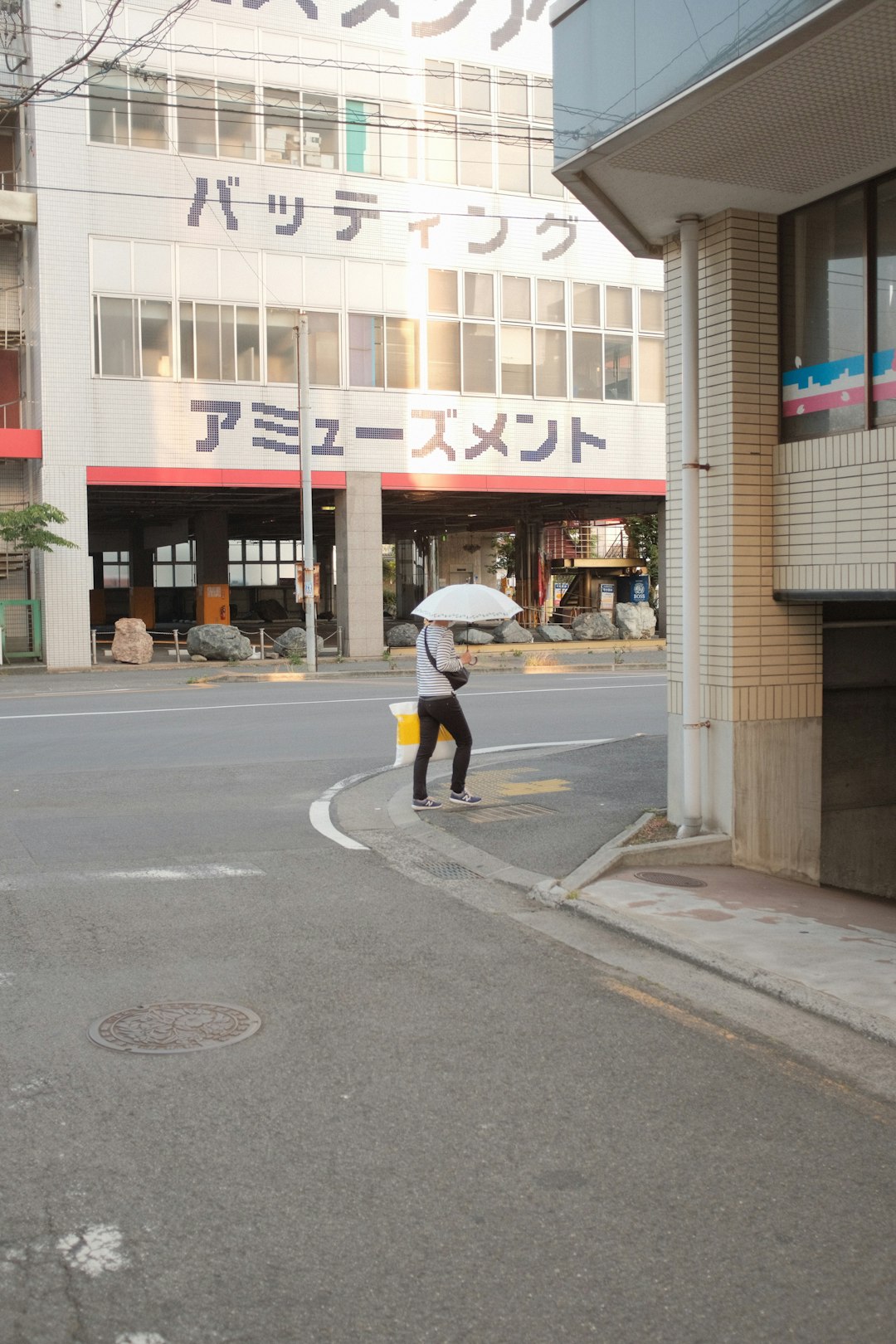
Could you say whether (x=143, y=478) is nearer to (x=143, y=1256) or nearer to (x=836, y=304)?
(x=836, y=304)

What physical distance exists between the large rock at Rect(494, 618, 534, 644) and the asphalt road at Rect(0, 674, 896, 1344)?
27931 mm

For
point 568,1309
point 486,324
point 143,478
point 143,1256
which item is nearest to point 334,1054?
point 143,1256

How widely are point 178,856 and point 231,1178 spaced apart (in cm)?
513

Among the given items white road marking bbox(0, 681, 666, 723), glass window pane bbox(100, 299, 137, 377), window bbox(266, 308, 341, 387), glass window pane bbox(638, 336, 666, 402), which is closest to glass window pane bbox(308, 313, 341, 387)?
window bbox(266, 308, 341, 387)

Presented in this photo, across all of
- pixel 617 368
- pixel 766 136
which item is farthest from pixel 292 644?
pixel 766 136

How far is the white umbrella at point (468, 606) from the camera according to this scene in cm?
1041

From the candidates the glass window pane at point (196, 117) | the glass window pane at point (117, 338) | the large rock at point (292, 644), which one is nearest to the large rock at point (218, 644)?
the large rock at point (292, 644)

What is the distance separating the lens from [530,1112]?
4551 mm

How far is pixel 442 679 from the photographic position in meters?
10.7

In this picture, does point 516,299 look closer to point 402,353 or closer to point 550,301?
point 550,301

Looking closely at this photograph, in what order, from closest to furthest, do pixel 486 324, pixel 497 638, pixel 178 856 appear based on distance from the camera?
pixel 178 856 < pixel 486 324 < pixel 497 638

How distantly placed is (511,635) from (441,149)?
13.0 meters

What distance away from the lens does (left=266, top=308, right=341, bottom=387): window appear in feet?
102

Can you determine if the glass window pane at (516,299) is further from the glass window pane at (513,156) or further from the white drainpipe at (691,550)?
the white drainpipe at (691,550)
